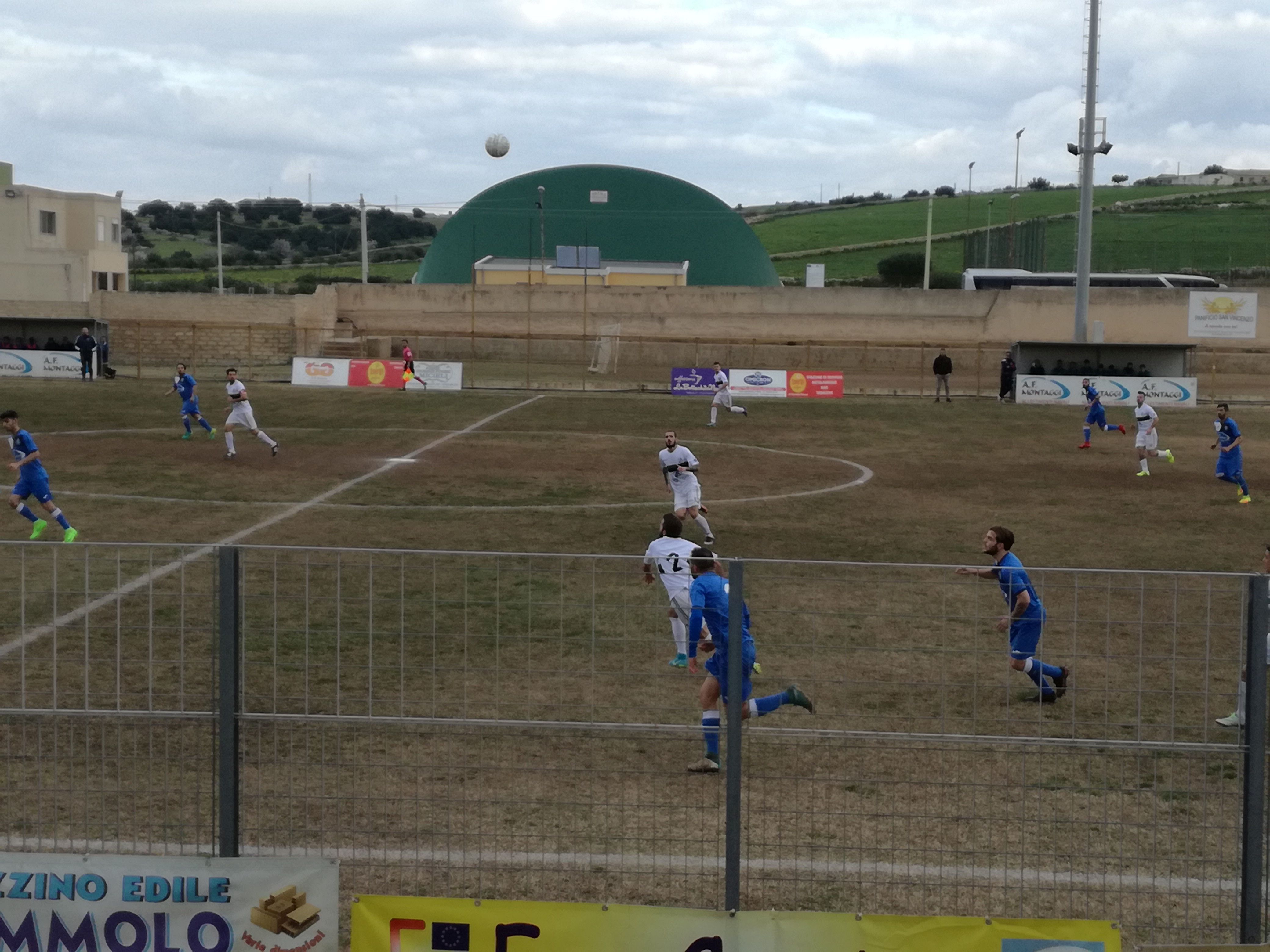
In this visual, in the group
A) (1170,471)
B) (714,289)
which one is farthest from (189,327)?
(1170,471)

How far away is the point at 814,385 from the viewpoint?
48969mm

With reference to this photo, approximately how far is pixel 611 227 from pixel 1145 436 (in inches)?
2506

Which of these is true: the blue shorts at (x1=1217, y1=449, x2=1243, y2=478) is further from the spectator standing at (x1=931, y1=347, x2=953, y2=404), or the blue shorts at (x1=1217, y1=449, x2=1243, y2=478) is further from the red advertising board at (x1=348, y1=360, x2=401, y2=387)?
the red advertising board at (x1=348, y1=360, x2=401, y2=387)

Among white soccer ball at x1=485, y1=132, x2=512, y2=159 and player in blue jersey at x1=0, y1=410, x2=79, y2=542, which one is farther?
white soccer ball at x1=485, y1=132, x2=512, y2=159

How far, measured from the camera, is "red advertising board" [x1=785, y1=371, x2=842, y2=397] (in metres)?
48.7

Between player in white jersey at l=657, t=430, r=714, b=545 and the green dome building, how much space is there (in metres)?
68.1

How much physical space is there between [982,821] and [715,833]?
1.59 meters

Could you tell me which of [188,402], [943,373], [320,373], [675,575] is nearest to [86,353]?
[320,373]

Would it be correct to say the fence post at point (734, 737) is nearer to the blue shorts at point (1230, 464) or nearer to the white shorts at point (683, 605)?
the white shorts at point (683, 605)

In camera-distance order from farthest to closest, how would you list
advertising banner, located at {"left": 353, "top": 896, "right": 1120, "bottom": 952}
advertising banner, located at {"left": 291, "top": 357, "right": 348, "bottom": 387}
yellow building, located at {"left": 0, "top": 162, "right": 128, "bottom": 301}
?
yellow building, located at {"left": 0, "top": 162, "right": 128, "bottom": 301}
advertising banner, located at {"left": 291, "top": 357, "right": 348, "bottom": 387}
advertising banner, located at {"left": 353, "top": 896, "right": 1120, "bottom": 952}

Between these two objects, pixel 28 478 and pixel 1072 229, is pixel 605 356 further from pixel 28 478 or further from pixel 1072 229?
pixel 1072 229

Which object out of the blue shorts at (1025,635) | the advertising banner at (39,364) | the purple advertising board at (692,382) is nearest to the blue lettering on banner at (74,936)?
the blue shorts at (1025,635)

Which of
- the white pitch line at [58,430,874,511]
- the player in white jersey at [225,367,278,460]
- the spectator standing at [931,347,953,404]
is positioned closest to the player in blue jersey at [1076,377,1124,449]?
the white pitch line at [58,430,874,511]

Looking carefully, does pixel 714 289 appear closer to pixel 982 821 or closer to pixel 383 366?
pixel 383 366
